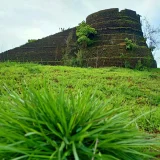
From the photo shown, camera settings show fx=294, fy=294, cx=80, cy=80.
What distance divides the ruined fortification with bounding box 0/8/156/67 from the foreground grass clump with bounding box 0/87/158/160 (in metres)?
16.8

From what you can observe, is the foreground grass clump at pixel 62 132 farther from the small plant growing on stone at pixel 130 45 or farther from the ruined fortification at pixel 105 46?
the small plant growing on stone at pixel 130 45

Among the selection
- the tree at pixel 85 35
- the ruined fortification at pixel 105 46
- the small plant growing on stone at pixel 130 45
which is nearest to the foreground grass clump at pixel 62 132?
the ruined fortification at pixel 105 46

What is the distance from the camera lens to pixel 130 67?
18.0 meters

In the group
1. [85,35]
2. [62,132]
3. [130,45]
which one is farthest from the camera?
[85,35]

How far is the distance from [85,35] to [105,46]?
1.69 m

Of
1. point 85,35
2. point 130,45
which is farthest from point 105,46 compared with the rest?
point 130,45

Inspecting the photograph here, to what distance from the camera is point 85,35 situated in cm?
2034

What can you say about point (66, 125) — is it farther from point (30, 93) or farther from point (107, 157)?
point (30, 93)

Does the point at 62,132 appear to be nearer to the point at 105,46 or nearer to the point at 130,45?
the point at 130,45

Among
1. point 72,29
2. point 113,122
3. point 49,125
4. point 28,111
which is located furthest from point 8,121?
point 72,29

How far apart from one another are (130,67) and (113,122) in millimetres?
16894

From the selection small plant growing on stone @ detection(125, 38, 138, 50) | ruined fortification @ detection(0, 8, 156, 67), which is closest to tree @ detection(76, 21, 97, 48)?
ruined fortification @ detection(0, 8, 156, 67)

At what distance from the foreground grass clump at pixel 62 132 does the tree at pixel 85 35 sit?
1869 centimetres

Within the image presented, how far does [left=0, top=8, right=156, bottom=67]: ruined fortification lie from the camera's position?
18.9 m
